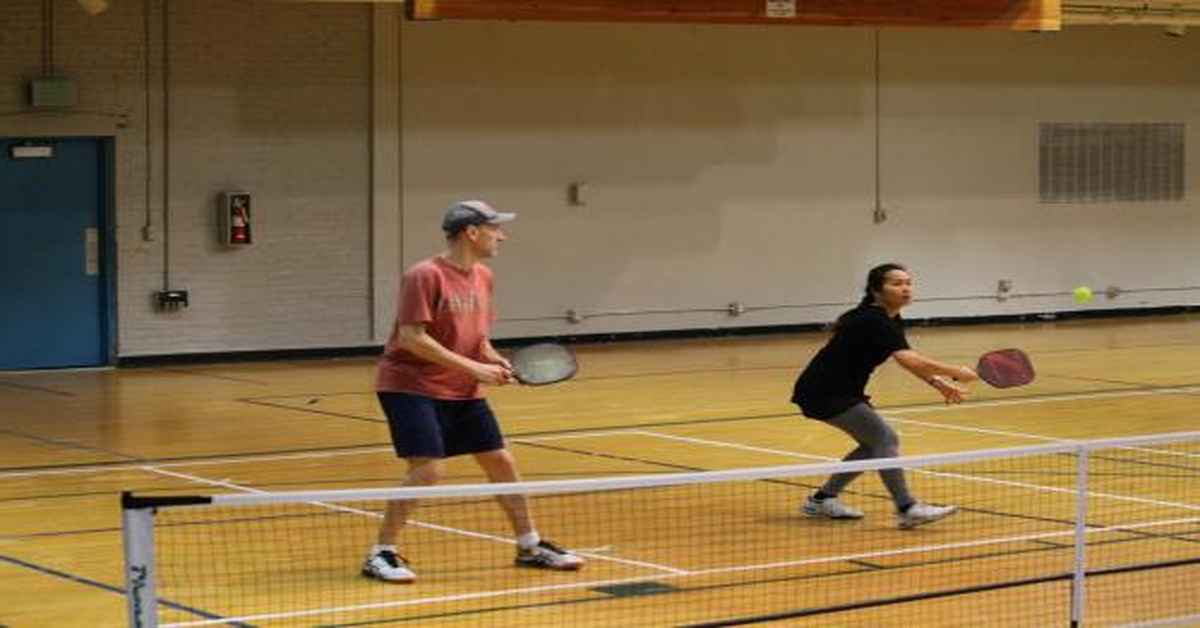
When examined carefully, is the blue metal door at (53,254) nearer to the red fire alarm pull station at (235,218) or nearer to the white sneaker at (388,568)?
the red fire alarm pull station at (235,218)

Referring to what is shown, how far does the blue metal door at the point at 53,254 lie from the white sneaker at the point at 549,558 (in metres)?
13.2

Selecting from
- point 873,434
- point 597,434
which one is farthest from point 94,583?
point 597,434

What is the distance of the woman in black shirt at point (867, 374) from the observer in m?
12.7

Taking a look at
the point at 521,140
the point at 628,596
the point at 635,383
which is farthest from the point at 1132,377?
the point at 628,596

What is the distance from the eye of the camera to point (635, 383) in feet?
→ 73.0

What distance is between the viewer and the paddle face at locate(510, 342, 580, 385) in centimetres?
1096

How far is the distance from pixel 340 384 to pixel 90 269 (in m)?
3.40

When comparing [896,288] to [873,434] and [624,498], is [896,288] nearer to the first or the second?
[873,434]

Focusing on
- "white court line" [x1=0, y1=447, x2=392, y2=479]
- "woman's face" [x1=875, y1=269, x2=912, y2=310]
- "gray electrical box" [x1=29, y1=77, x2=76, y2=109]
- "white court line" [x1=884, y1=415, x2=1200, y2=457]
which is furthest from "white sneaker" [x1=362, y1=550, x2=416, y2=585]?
"gray electrical box" [x1=29, y1=77, x2=76, y2=109]

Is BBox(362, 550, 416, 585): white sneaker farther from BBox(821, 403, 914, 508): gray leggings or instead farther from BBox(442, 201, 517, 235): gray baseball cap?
BBox(821, 403, 914, 508): gray leggings

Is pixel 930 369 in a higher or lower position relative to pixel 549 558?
higher

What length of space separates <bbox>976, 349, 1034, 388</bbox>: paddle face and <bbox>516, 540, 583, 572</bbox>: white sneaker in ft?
7.62

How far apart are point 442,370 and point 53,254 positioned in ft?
44.3

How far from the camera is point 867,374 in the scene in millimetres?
12977
